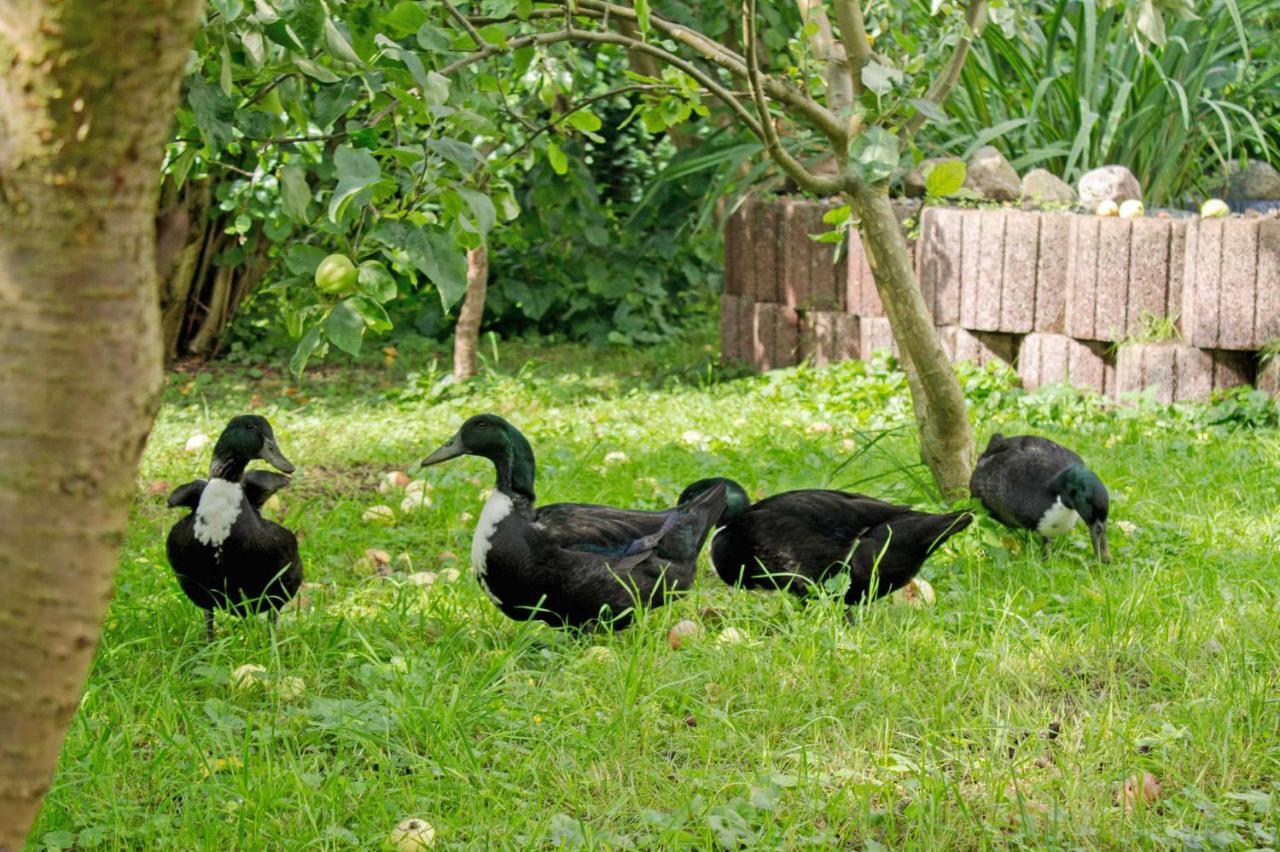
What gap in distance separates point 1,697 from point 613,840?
5.53ft

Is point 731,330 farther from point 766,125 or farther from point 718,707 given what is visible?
point 718,707

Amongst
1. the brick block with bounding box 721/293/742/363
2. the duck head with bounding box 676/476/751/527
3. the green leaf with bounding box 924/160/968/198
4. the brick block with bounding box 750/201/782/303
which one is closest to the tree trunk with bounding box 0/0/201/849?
the green leaf with bounding box 924/160/968/198

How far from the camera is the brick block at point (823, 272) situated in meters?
8.59

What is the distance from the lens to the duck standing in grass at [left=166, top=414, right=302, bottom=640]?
3.95m

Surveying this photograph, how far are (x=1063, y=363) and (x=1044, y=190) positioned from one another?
49.6 inches

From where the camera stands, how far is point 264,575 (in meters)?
4.02

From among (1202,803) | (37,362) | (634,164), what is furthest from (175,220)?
(37,362)

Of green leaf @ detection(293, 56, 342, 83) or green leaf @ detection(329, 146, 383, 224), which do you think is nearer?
green leaf @ detection(329, 146, 383, 224)

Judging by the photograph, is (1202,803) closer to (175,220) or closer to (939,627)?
(939,627)

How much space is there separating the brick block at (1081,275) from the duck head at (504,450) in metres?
4.18

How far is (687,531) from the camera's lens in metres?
4.30

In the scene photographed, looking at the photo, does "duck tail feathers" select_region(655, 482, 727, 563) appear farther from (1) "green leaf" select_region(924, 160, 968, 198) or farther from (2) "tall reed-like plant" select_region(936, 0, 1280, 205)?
(2) "tall reed-like plant" select_region(936, 0, 1280, 205)

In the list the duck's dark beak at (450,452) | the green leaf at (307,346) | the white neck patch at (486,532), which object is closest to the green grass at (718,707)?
the white neck patch at (486,532)

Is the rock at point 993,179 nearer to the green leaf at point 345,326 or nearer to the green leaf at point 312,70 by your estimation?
the green leaf at point 312,70
